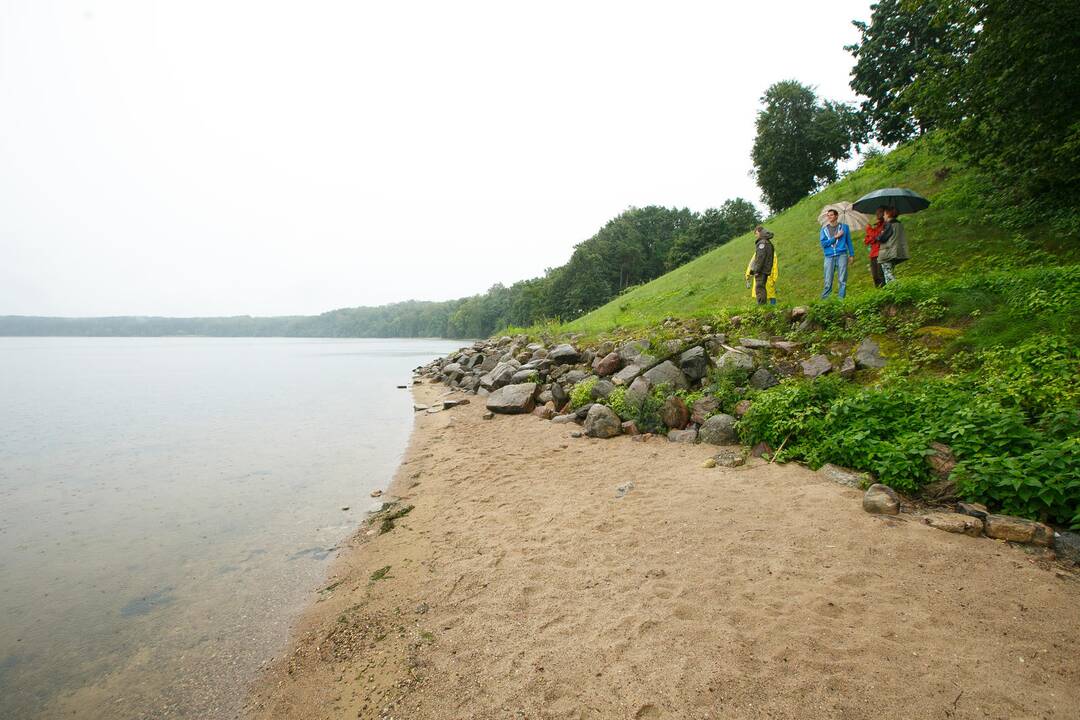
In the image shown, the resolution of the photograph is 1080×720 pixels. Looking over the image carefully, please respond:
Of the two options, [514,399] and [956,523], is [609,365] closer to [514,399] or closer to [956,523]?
[514,399]

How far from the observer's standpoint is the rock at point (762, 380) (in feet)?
25.2

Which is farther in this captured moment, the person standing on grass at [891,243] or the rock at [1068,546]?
the person standing on grass at [891,243]

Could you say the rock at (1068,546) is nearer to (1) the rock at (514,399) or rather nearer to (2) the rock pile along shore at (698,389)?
(2) the rock pile along shore at (698,389)

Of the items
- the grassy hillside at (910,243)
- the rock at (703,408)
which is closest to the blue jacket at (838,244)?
the grassy hillside at (910,243)

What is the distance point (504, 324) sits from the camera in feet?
310

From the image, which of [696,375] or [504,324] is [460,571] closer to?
[696,375]

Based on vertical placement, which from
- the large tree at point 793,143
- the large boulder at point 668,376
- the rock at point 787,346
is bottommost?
the large boulder at point 668,376

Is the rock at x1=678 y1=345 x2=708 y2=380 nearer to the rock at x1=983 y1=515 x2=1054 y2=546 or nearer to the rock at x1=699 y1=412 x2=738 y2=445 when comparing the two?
the rock at x1=699 y1=412 x2=738 y2=445

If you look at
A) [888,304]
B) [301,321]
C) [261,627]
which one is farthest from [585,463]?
[301,321]

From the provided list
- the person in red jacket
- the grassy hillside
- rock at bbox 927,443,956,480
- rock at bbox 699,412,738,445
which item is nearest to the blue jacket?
the person in red jacket

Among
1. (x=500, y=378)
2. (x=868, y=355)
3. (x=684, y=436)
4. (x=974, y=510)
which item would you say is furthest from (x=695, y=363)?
(x=500, y=378)

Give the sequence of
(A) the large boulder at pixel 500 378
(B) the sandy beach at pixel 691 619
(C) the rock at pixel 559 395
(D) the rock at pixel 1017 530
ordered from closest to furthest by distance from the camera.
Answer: (B) the sandy beach at pixel 691 619 → (D) the rock at pixel 1017 530 → (C) the rock at pixel 559 395 → (A) the large boulder at pixel 500 378

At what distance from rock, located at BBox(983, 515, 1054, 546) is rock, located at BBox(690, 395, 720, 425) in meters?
3.82

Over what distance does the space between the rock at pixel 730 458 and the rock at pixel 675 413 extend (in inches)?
53.4
